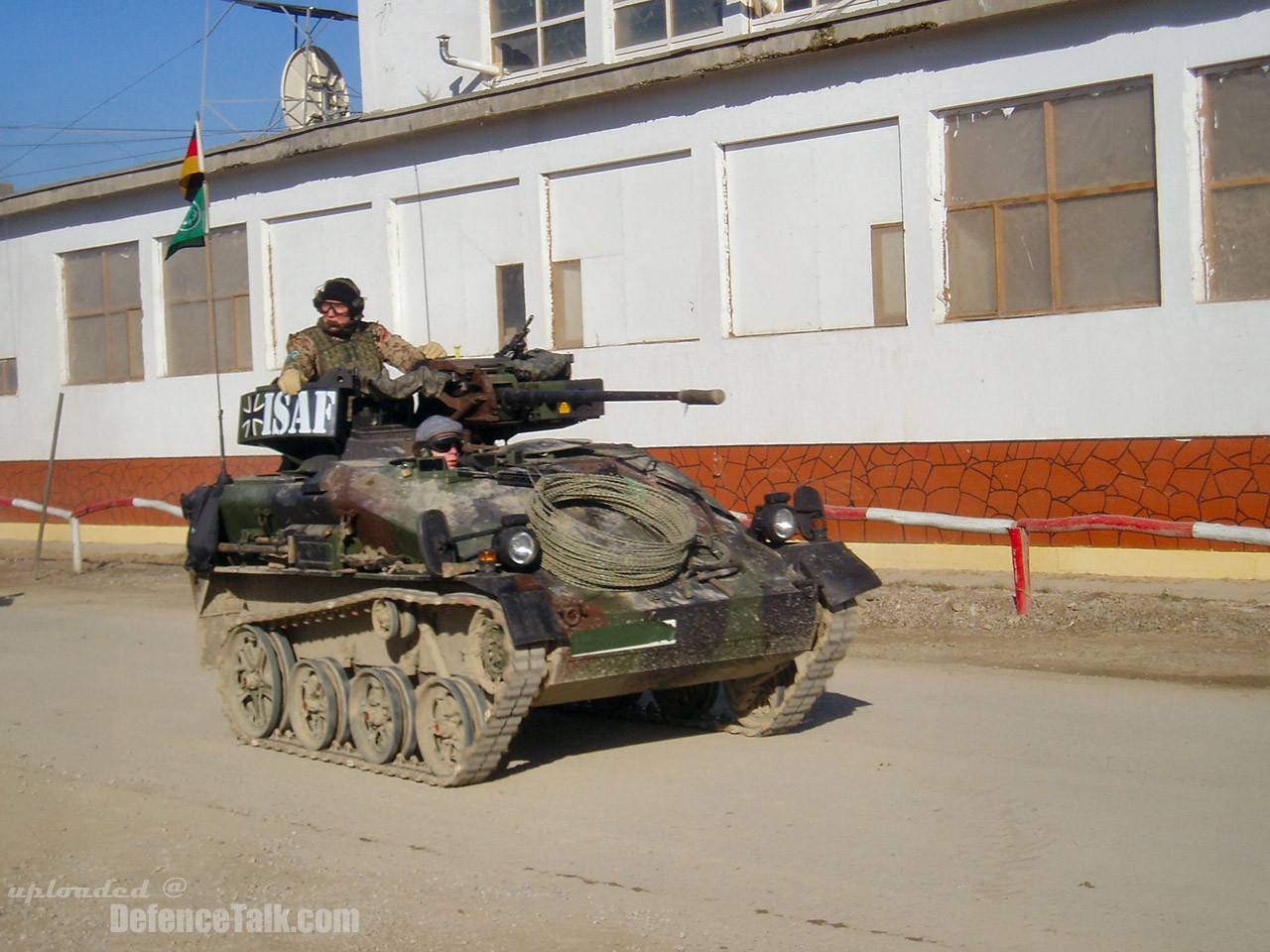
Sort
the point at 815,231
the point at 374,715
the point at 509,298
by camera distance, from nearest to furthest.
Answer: the point at 374,715 → the point at 815,231 → the point at 509,298

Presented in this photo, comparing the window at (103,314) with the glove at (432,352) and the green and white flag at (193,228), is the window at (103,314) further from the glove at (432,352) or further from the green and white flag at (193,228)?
the glove at (432,352)

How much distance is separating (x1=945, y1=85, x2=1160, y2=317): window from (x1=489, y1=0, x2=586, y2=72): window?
6134 millimetres

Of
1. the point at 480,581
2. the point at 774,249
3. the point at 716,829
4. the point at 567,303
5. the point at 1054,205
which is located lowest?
the point at 716,829

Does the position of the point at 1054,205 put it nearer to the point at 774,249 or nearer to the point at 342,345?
the point at 774,249

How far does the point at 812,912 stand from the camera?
5562 millimetres

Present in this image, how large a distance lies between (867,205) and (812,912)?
11966 millimetres

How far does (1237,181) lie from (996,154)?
242 cm

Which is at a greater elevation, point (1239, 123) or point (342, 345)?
point (1239, 123)

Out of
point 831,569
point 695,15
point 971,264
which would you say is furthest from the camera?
point 695,15

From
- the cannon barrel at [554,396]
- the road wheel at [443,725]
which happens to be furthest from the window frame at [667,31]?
the road wheel at [443,725]

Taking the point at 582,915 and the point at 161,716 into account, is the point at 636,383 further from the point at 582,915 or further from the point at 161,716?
the point at 582,915

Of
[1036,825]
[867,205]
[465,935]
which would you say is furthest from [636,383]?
[465,935]

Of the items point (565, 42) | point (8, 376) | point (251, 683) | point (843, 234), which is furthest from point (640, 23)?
point (8, 376)

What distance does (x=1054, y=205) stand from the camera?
1539 cm
